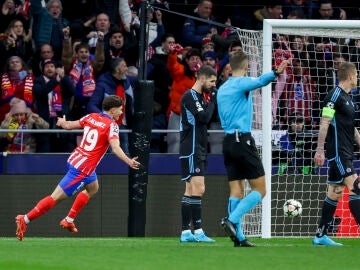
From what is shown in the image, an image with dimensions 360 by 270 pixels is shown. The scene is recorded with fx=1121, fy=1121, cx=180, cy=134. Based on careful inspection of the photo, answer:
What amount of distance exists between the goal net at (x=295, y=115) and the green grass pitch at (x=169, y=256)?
320 cm

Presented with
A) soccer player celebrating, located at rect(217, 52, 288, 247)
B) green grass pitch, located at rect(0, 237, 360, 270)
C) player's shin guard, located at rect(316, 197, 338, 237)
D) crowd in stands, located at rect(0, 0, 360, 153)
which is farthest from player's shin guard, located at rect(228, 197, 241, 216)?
crowd in stands, located at rect(0, 0, 360, 153)

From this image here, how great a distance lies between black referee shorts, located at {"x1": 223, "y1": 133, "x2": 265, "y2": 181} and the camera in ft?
38.7

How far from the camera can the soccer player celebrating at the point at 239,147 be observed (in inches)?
462

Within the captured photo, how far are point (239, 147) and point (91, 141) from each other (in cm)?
278

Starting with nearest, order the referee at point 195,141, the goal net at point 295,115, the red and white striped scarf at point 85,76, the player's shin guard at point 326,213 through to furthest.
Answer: the player's shin guard at point 326,213, the referee at point 195,141, the goal net at point 295,115, the red and white striped scarf at point 85,76

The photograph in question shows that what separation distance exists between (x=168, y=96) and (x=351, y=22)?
3942mm

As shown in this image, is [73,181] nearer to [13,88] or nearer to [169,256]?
[169,256]

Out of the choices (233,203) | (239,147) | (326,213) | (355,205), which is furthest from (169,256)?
(355,205)

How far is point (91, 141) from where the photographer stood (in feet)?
45.9

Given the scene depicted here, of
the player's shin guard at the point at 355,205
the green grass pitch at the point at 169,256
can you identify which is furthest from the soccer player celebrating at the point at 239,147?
the player's shin guard at the point at 355,205

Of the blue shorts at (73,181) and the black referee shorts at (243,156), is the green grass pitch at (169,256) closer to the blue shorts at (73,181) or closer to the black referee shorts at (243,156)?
the black referee shorts at (243,156)

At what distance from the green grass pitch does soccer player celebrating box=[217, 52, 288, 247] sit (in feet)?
1.32

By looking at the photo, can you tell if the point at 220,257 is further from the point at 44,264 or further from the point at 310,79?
the point at 310,79

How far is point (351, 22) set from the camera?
15.3m
